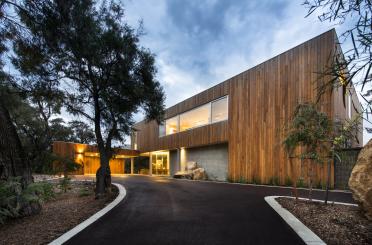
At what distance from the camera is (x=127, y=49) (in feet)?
33.3

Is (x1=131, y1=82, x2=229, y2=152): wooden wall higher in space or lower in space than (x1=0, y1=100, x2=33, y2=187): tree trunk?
higher

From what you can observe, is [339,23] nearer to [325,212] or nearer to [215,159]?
[325,212]

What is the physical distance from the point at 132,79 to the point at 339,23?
27.2 feet

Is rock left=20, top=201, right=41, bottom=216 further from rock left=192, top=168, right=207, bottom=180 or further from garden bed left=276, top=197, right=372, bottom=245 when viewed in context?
rock left=192, top=168, right=207, bottom=180

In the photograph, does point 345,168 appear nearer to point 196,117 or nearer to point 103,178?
point 103,178

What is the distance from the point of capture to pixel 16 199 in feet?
23.4

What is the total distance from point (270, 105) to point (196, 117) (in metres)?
8.86

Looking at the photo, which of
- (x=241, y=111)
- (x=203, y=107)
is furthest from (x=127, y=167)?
(x=241, y=111)

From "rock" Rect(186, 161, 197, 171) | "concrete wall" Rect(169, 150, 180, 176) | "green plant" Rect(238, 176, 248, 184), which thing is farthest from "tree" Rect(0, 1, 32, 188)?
"concrete wall" Rect(169, 150, 180, 176)

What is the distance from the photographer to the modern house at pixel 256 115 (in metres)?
14.0

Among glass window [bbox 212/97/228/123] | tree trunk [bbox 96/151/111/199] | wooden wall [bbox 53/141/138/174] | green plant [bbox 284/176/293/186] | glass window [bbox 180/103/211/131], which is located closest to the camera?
tree trunk [bbox 96/151/111/199]

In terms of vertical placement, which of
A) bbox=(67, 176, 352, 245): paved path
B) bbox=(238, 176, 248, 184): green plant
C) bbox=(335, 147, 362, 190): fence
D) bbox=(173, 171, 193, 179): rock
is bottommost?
bbox=(173, 171, 193, 179): rock

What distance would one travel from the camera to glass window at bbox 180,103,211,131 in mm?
22853

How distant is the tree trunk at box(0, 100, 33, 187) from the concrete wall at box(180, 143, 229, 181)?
14.5 m
